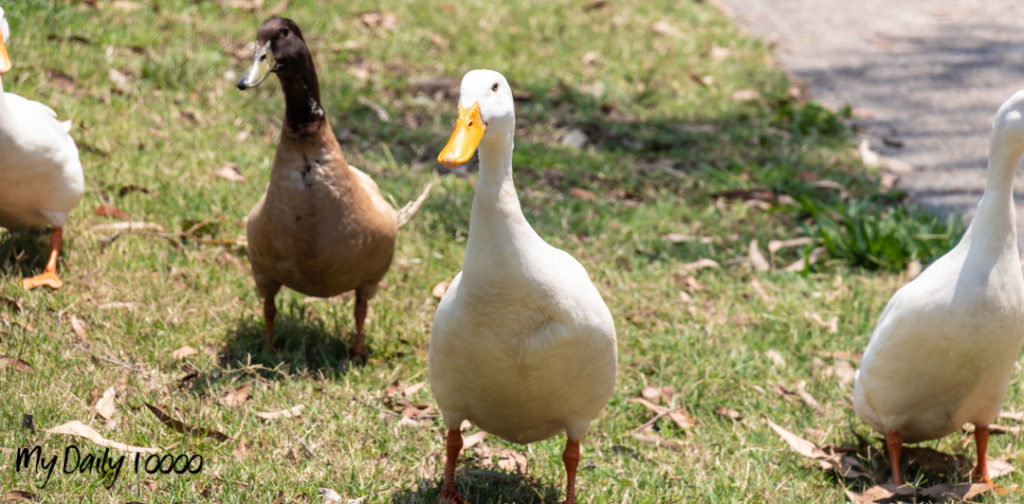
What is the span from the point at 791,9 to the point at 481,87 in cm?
848

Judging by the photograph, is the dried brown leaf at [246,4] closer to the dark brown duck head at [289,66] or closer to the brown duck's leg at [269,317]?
the dark brown duck head at [289,66]

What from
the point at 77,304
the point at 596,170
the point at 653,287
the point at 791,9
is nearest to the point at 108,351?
the point at 77,304

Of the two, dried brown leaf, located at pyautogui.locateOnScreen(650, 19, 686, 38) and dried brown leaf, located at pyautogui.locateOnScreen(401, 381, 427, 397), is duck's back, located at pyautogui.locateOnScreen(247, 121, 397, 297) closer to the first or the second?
dried brown leaf, located at pyautogui.locateOnScreen(401, 381, 427, 397)

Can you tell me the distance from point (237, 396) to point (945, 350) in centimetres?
243

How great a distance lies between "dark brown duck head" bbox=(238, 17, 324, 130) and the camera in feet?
13.1

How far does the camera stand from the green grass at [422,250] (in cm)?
357

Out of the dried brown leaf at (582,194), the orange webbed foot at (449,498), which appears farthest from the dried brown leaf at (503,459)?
the dried brown leaf at (582,194)

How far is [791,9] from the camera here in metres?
10.5

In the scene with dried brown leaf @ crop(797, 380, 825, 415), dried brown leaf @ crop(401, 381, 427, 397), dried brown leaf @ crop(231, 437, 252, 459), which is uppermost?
dried brown leaf @ crop(231, 437, 252, 459)

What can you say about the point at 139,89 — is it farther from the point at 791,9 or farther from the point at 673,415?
the point at 791,9

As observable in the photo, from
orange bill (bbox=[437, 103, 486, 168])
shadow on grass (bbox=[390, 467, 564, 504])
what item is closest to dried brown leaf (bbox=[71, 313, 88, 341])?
shadow on grass (bbox=[390, 467, 564, 504])

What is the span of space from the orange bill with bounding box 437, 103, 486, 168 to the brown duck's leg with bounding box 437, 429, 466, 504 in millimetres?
1044

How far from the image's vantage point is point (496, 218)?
278cm

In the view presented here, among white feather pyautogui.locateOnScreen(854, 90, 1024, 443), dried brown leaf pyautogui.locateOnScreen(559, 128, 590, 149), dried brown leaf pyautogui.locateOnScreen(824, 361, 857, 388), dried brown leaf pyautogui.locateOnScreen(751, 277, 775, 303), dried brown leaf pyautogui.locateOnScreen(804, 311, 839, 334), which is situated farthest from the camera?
dried brown leaf pyautogui.locateOnScreen(559, 128, 590, 149)
